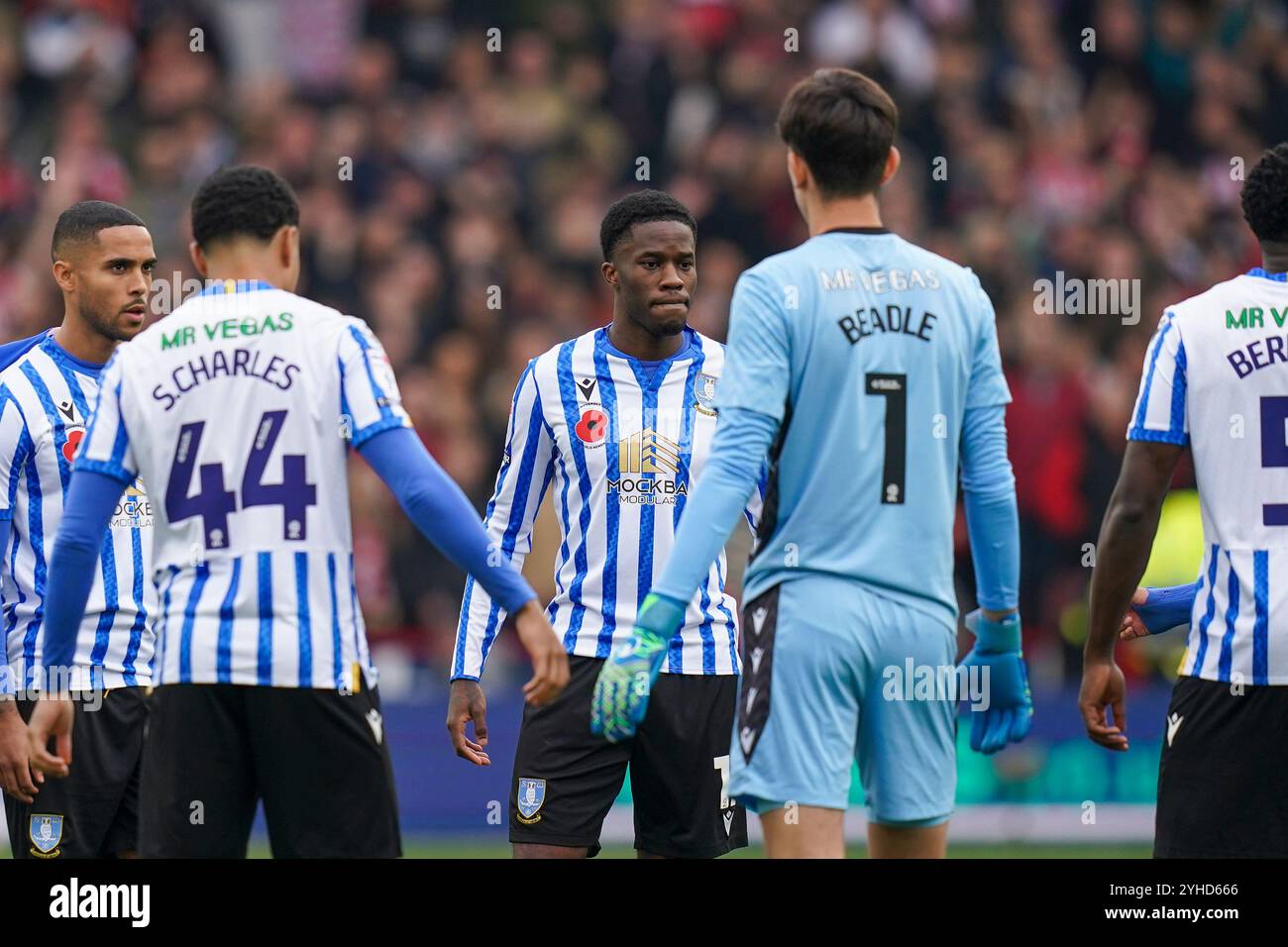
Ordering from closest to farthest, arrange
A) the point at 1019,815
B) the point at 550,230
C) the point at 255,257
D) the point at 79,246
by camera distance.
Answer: the point at 255,257
the point at 79,246
the point at 1019,815
the point at 550,230

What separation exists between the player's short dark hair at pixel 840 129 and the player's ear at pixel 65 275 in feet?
9.67

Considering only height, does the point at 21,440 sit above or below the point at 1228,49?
below

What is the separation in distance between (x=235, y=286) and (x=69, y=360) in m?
1.75

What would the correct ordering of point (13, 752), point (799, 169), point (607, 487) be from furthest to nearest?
point (607, 487), point (13, 752), point (799, 169)

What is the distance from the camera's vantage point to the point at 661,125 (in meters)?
14.9

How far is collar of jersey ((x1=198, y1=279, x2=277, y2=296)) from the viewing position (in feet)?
16.3

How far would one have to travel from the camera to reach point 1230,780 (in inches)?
201

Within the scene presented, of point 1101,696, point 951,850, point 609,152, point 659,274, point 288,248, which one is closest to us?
point 288,248

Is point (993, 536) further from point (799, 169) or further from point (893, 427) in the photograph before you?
point (799, 169)

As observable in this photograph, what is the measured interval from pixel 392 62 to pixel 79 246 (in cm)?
916

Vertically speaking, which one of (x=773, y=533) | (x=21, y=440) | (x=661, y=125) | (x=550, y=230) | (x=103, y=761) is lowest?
(x=103, y=761)

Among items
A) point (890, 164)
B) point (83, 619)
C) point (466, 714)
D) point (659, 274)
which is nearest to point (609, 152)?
point (659, 274)

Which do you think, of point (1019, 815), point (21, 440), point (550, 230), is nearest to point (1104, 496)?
point (1019, 815)
